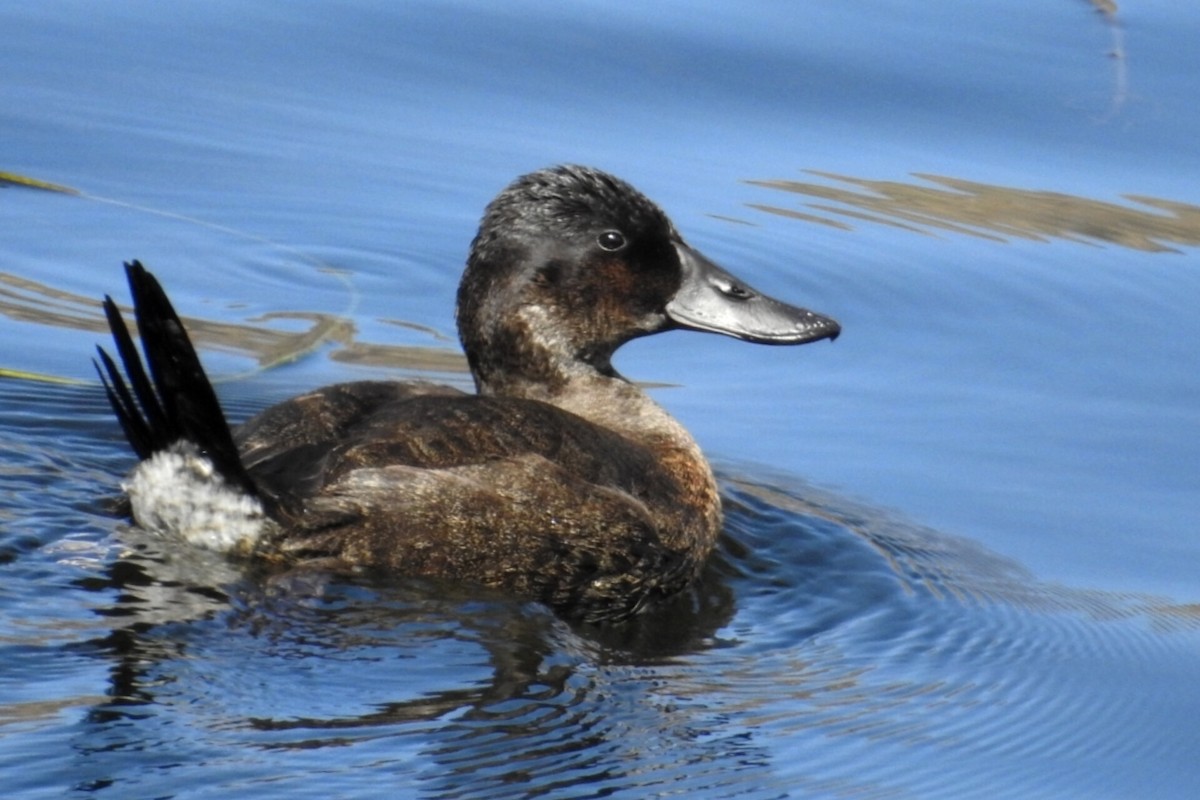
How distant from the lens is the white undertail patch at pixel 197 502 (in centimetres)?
498

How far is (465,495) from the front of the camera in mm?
5141

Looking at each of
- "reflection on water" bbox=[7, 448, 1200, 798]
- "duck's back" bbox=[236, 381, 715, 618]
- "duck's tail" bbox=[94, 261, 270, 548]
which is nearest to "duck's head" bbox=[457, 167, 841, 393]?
"duck's back" bbox=[236, 381, 715, 618]

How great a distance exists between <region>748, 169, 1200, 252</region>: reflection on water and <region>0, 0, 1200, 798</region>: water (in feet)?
0.06

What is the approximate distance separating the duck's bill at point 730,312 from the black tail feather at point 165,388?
1688mm

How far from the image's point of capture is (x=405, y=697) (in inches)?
179

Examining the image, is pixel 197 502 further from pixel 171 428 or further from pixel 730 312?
pixel 730 312

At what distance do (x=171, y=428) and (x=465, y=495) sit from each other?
700mm

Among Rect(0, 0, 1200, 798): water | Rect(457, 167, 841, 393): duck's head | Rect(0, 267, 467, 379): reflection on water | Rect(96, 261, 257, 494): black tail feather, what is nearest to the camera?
Rect(0, 0, 1200, 798): water

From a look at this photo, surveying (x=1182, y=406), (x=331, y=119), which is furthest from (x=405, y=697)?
(x=331, y=119)

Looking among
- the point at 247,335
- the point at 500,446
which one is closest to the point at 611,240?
the point at 500,446

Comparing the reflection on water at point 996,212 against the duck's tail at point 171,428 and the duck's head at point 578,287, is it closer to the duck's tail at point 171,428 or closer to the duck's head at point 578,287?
the duck's head at point 578,287

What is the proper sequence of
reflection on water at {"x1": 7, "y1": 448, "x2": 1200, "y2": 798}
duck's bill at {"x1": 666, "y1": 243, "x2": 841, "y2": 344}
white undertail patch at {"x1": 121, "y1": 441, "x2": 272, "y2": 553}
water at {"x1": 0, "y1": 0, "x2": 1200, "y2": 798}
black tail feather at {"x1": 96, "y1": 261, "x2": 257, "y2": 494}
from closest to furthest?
1. reflection on water at {"x1": 7, "y1": 448, "x2": 1200, "y2": 798}
2. water at {"x1": 0, "y1": 0, "x2": 1200, "y2": 798}
3. black tail feather at {"x1": 96, "y1": 261, "x2": 257, "y2": 494}
4. white undertail patch at {"x1": 121, "y1": 441, "x2": 272, "y2": 553}
5. duck's bill at {"x1": 666, "y1": 243, "x2": 841, "y2": 344}

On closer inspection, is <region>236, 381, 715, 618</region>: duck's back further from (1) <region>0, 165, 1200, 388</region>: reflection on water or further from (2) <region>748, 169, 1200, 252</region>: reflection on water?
(2) <region>748, 169, 1200, 252</region>: reflection on water

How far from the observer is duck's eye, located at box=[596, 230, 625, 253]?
5992 mm
